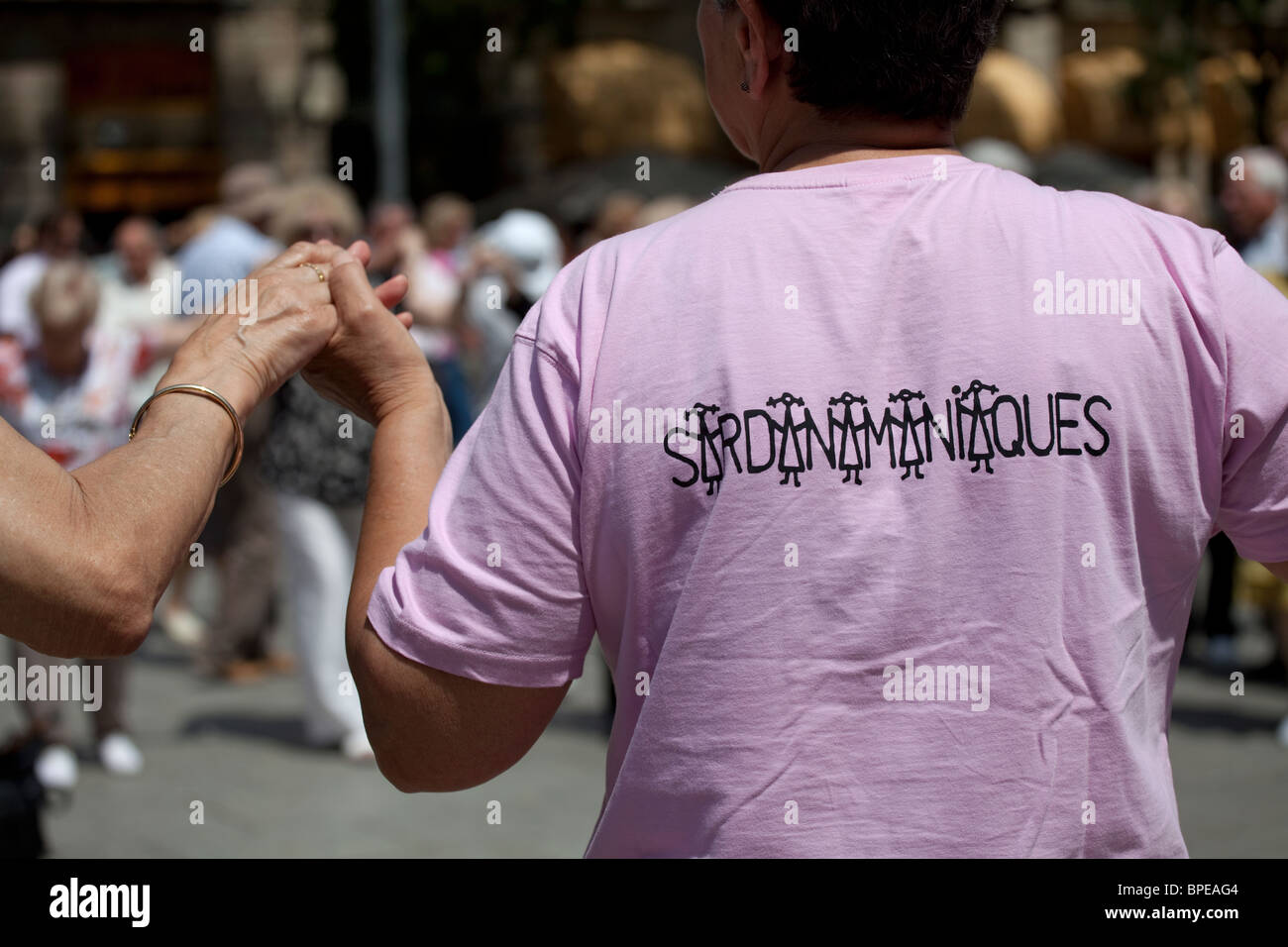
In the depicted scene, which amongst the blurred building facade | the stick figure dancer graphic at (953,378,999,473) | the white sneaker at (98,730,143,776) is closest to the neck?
the stick figure dancer graphic at (953,378,999,473)

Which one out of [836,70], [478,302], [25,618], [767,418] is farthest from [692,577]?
[478,302]

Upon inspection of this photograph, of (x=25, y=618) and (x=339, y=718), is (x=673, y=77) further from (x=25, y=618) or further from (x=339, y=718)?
(x=25, y=618)

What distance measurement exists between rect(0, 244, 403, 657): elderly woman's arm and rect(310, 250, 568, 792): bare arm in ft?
0.55

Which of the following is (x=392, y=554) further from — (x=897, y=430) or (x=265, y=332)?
(x=897, y=430)

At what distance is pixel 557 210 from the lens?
16.7 meters

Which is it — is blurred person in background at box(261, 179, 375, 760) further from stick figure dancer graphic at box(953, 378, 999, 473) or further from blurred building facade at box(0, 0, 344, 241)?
blurred building facade at box(0, 0, 344, 241)

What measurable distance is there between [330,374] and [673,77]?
857 inches

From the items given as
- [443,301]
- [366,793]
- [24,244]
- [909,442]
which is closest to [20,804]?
[366,793]

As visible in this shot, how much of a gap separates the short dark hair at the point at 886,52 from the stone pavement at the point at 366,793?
363 centimetres

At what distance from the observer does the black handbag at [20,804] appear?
3.94m

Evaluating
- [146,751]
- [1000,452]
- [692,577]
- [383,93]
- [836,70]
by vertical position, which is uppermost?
[836,70]

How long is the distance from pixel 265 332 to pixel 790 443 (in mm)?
695

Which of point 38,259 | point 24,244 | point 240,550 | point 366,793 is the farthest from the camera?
point 24,244

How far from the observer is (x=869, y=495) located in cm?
147
